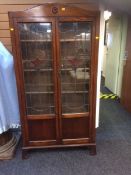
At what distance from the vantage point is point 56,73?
6.52 ft

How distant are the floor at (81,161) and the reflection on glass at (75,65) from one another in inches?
24.1

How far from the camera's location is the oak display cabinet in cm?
183

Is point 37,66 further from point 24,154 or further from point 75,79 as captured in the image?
point 24,154

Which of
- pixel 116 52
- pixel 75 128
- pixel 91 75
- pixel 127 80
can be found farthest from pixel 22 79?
pixel 116 52

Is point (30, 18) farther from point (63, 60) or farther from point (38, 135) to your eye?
point (38, 135)

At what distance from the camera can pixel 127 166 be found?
2072 millimetres

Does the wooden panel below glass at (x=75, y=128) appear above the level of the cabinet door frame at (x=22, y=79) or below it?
below

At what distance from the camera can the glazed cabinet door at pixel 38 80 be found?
1.91 metres

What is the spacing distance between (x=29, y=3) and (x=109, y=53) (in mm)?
2929

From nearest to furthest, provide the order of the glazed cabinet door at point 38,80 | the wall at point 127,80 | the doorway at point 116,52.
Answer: the glazed cabinet door at point 38,80
the wall at point 127,80
the doorway at point 116,52

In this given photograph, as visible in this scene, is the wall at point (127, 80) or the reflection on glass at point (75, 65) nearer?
the reflection on glass at point (75, 65)

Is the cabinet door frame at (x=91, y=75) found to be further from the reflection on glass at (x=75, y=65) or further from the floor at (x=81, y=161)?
the floor at (x=81, y=161)

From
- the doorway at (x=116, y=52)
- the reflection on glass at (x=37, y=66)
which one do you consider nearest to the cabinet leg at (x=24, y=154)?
the reflection on glass at (x=37, y=66)

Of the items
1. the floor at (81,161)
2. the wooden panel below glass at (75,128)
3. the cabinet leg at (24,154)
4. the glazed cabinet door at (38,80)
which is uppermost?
the glazed cabinet door at (38,80)
